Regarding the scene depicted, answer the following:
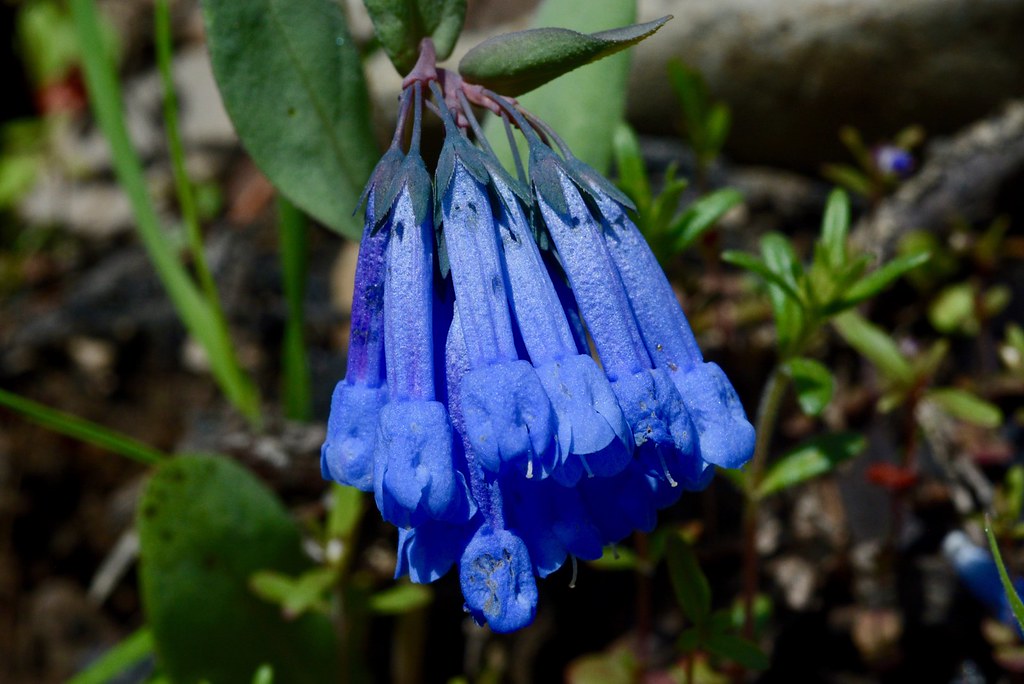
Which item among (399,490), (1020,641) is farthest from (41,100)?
(1020,641)

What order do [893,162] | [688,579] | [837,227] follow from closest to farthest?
[688,579] → [837,227] → [893,162]

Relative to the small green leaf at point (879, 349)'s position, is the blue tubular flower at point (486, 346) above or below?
above

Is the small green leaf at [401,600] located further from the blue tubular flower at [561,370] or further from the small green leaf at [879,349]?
the small green leaf at [879,349]

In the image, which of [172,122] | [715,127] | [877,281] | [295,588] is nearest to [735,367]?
[715,127]

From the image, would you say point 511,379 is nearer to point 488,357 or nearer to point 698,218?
point 488,357

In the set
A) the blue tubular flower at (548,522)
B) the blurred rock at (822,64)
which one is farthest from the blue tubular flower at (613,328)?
the blurred rock at (822,64)
